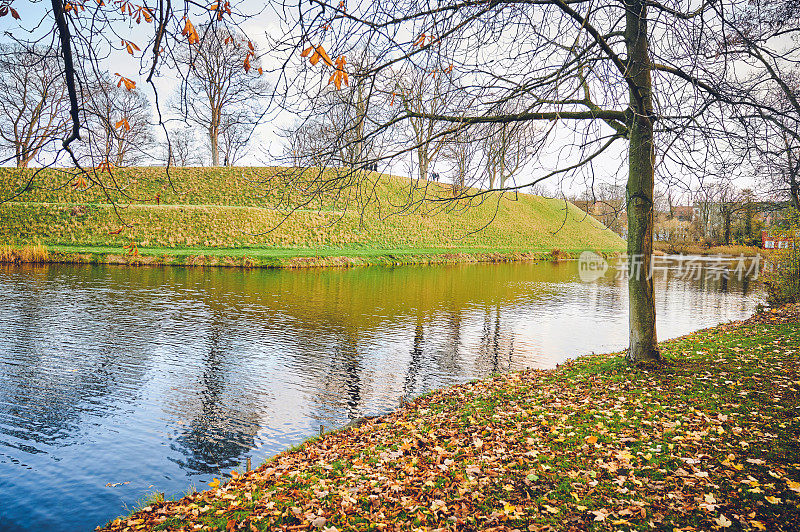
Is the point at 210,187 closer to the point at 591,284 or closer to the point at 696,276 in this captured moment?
the point at 591,284

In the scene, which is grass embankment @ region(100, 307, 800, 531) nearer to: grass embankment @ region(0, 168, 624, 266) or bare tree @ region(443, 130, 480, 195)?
bare tree @ region(443, 130, 480, 195)

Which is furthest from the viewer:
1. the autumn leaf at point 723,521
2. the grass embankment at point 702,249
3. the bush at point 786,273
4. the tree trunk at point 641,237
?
the grass embankment at point 702,249

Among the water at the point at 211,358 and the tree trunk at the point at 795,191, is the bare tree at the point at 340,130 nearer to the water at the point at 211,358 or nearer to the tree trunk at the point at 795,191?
the water at the point at 211,358

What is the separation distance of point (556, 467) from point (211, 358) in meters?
8.42

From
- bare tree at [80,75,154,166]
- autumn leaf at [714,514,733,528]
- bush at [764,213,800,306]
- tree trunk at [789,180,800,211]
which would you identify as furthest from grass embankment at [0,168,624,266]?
autumn leaf at [714,514,733,528]

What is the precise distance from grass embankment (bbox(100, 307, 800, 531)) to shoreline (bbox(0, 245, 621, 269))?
22828 millimetres

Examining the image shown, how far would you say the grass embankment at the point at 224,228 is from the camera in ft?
94.7

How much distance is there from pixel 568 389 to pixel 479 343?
523 cm

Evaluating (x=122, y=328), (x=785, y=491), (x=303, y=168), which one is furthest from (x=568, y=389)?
(x=122, y=328)

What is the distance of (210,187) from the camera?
44062 millimetres

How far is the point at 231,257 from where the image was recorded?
28.4 m

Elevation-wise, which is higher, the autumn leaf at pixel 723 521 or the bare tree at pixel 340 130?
the bare tree at pixel 340 130

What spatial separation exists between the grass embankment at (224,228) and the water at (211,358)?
150 inches

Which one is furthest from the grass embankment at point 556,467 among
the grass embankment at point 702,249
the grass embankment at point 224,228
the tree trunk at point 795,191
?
the grass embankment at point 702,249
